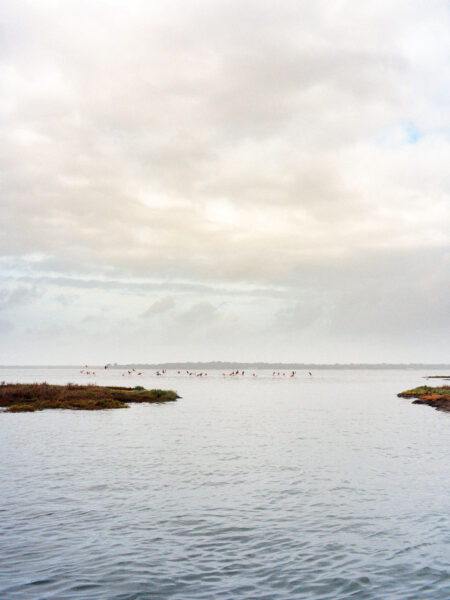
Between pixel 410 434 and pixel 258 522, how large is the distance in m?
31.3

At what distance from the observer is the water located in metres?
14.3

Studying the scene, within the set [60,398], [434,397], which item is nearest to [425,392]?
[434,397]

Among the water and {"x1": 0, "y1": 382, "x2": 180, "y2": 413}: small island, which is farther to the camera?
{"x1": 0, "y1": 382, "x2": 180, "y2": 413}: small island

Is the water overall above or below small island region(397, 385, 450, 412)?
above

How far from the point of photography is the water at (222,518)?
14.3m

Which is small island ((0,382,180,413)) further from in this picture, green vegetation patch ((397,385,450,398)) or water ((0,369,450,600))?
green vegetation patch ((397,385,450,398))

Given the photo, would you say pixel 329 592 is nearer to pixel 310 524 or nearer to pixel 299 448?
pixel 310 524

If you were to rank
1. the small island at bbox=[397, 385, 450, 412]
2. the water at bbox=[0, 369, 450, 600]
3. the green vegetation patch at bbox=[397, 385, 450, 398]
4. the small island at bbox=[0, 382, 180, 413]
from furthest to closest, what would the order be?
the green vegetation patch at bbox=[397, 385, 450, 398] → the small island at bbox=[397, 385, 450, 412] → the small island at bbox=[0, 382, 180, 413] → the water at bbox=[0, 369, 450, 600]

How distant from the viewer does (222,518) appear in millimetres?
20516

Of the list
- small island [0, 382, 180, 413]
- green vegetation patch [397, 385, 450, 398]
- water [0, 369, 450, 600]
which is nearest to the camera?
water [0, 369, 450, 600]

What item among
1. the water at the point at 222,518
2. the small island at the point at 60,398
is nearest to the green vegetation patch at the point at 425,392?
the small island at the point at 60,398

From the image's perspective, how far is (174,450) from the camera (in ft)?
123

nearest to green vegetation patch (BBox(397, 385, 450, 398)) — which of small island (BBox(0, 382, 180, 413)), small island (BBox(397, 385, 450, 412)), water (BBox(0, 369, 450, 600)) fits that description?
small island (BBox(397, 385, 450, 412))

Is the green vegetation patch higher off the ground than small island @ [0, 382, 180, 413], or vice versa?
small island @ [0, 382, 180, 413]
